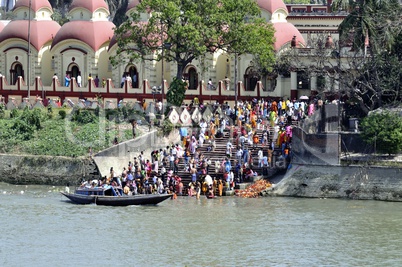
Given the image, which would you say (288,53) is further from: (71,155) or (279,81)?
(71,155)

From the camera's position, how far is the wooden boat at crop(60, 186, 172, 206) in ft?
148

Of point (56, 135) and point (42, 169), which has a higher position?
point (56, 135)

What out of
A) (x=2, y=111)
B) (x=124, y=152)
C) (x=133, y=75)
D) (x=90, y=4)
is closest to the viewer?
(x=124, y=152)

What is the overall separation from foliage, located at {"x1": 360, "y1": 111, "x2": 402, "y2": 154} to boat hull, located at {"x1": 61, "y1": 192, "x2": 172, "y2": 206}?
864 cm

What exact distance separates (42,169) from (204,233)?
14486 mm

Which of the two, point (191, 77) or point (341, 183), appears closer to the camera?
point (341, 183)

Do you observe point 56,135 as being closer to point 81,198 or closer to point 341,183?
point 81,198

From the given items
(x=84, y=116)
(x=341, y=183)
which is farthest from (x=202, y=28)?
(x=341, y=183)

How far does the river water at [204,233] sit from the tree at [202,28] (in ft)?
32.3

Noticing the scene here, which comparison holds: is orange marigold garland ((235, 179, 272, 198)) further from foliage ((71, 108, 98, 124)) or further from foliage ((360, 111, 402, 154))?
foliage ((71, 108, 98, 124))

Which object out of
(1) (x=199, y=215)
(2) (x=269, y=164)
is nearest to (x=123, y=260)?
(1) (x=199, y=215)

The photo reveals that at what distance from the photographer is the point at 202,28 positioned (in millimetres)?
53969

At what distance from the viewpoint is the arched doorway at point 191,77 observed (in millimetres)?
63678

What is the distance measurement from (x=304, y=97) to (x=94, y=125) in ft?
32.9
